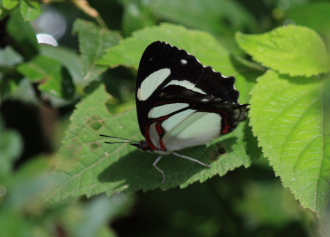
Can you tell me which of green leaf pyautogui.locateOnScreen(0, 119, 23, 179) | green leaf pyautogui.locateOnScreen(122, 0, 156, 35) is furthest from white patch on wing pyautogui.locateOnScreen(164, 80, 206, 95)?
green leaf pyautogui.locateOnScreen(0, 119, 23, 179)

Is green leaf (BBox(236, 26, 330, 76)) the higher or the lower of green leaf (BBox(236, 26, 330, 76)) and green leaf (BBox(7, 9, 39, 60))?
the higher

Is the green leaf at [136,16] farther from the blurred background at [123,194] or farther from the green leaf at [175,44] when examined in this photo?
the green leaf at [175,44]

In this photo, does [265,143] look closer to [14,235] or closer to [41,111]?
[14,235]

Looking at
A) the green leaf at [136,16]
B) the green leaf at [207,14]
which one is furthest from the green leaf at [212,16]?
the green leaf at [136,16]

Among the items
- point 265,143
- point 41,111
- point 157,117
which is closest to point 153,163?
point 157,117

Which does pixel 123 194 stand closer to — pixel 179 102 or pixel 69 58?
pixel 69 58

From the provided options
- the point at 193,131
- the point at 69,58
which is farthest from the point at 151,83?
the point at 69,58

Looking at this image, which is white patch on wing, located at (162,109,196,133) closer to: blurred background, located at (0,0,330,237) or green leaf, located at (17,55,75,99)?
blurred background, located at (0,0,330,237)
